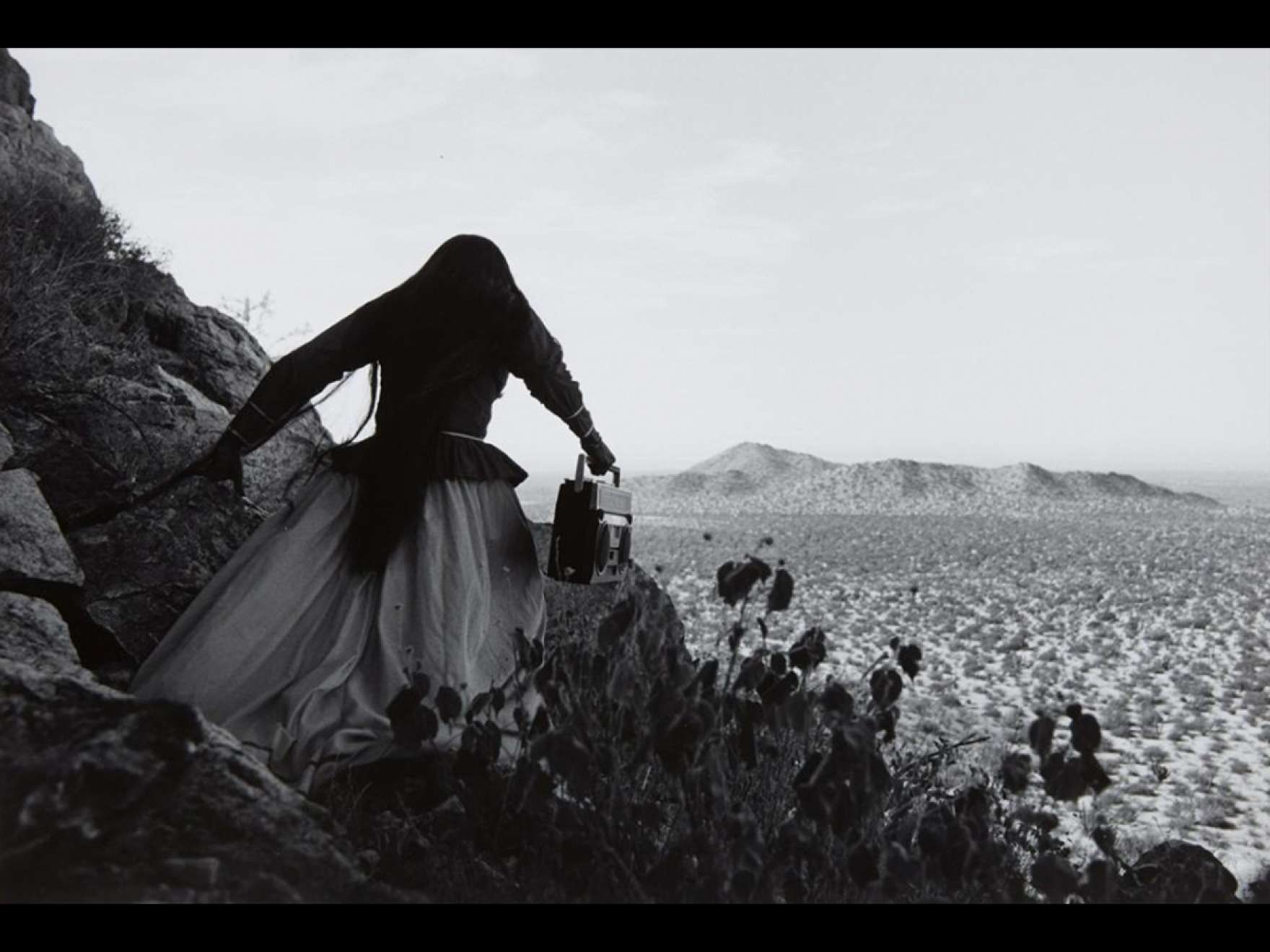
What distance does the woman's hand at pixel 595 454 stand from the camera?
160 inches

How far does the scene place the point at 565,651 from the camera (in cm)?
280

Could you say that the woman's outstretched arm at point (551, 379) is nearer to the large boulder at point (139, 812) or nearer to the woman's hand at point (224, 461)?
the woman's hand at point (224, 461)

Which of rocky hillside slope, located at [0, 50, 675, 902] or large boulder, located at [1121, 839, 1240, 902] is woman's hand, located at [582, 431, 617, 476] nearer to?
rocky hillside slope, located at [0, 50, 675, 902]

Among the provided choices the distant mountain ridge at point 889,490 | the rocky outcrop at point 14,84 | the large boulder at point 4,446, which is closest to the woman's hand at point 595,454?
the large boulder at point 4,446

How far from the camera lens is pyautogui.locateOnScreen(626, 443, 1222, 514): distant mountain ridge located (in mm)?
63531

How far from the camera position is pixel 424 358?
3.75 m

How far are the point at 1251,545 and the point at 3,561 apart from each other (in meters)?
45.1

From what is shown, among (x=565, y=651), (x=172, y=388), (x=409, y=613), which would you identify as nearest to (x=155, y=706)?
(x=565, y=651)

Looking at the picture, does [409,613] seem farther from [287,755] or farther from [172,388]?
[172,388]

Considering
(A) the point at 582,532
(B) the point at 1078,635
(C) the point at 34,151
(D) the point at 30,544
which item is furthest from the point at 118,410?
(B) the point at 1078,635

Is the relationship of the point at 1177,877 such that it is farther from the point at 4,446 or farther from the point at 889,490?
the point at 889,490

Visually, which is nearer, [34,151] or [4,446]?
[4,446]

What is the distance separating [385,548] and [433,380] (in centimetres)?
61

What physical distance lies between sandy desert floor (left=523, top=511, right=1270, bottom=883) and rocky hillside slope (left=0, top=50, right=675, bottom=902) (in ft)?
3.65
